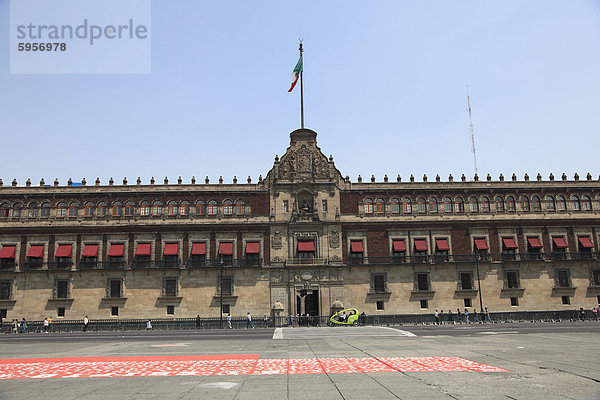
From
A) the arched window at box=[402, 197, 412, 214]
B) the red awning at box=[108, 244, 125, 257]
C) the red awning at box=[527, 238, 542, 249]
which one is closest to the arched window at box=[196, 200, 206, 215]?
the red awning at box=[108, 244, 125, 257]

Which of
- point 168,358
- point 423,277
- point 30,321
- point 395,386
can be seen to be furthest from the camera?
point 423,277

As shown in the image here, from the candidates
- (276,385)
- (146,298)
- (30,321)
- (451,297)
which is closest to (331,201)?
(451,297)

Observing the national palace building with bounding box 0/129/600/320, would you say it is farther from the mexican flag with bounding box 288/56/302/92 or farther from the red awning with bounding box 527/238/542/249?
the mexican flag with bounding box 288/56/302/92

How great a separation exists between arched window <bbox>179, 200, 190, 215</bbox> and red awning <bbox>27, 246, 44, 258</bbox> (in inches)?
614

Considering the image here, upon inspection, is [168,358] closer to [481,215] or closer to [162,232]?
[162,232]

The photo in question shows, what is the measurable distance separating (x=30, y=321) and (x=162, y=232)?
16.5 m

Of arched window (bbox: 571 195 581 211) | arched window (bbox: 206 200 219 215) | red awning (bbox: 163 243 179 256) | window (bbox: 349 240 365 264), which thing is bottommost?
window (bbox: 349 240 365 264)

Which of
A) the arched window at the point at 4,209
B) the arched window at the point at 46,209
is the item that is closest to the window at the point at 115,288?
the arched window at the point at 46,209

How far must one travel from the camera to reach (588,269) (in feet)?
180

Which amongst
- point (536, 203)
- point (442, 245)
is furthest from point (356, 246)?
point (536, 203)

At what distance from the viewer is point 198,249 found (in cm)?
5244

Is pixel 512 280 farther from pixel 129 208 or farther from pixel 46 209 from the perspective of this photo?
pixel 46 209

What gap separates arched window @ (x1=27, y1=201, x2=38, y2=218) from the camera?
5347 centimetres

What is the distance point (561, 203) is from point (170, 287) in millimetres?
47094
